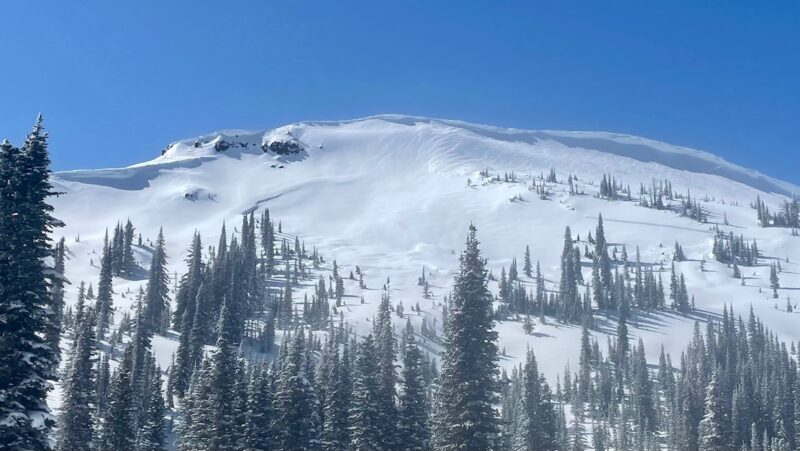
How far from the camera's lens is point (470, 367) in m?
52.0

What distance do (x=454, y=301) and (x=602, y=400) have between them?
13064 centimetres

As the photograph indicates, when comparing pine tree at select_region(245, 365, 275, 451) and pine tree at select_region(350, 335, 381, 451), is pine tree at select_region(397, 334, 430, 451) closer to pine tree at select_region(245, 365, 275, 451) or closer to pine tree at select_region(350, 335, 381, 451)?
pine tree at select_region(350, 335, 381, 451)

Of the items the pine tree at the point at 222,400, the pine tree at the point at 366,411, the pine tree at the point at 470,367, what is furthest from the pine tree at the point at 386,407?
the pine tree at the point at 470,367

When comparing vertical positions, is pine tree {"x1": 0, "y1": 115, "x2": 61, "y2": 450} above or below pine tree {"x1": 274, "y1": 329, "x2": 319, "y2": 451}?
above

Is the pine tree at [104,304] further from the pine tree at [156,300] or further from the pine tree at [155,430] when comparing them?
the pine tree at [155,430]

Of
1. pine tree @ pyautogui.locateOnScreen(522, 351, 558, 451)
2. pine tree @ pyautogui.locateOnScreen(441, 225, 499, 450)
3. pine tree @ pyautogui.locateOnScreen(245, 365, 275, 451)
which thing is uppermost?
pine tree @ pyautogui.locateOnScreen(441, 225, 499, 450)

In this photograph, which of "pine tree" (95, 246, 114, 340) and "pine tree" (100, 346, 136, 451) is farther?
"pine tree" (95, 246, 114, 340)

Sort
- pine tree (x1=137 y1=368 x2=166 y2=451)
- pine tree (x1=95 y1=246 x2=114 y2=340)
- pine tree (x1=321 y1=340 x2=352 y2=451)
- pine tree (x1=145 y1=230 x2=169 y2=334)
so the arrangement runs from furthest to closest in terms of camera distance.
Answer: pine tree (x1=145 y1=230 x2=169 y2=334), pine tree (x1=95 y1=246 x2=114 y2=340), pine tree (x1=137 y1=368 x2=166 y2=451), pine tree (x1=321 y1=340 x2=352 y2=451)

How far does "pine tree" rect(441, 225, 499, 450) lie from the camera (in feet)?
169

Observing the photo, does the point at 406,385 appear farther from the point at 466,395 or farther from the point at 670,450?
the point at 670,450

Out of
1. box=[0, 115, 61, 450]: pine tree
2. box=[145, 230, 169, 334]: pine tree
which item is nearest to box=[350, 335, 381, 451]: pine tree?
box=[0, 115, 61, 450]: pine tree

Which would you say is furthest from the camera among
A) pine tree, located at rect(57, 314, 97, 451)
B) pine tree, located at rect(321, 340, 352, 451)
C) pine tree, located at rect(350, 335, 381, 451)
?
pine tree, located at rect(321, 340, 352, 451)

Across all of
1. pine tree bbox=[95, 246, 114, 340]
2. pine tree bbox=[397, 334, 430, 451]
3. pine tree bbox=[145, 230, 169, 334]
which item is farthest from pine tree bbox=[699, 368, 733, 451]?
pine tree bbox=[145, 230, 169, 334]

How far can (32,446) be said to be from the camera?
30.5 meters
